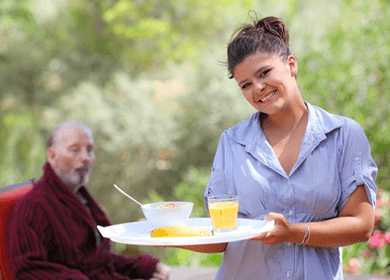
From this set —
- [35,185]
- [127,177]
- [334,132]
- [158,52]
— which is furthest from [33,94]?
[334,132]

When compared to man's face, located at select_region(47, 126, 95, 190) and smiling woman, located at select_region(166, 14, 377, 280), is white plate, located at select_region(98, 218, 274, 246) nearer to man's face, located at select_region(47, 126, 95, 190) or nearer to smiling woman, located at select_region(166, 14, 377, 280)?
smiling woman, located at select_region(166, 14, 377, 280)

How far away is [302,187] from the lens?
1119mm

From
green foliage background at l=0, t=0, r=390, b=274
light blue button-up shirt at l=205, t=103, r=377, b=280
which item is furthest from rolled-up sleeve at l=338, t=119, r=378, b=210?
green foliage background at l=0, t=0, r=390, b=274

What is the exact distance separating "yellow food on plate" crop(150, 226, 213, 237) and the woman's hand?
14 cm

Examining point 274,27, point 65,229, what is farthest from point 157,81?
point 274,27

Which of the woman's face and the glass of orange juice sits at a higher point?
the woman's face

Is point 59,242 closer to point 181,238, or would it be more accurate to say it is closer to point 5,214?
point 5,214

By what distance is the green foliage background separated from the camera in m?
4.19

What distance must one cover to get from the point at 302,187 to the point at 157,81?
5650 mm

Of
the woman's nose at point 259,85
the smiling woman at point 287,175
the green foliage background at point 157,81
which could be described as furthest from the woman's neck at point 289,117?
the green foliage background at point 157,81

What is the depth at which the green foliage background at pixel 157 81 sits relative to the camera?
165 inches

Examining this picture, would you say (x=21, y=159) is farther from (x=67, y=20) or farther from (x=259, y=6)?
(x=259, y=6)

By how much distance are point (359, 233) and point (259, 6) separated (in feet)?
17.0

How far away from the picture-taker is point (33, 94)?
812 centimetres
